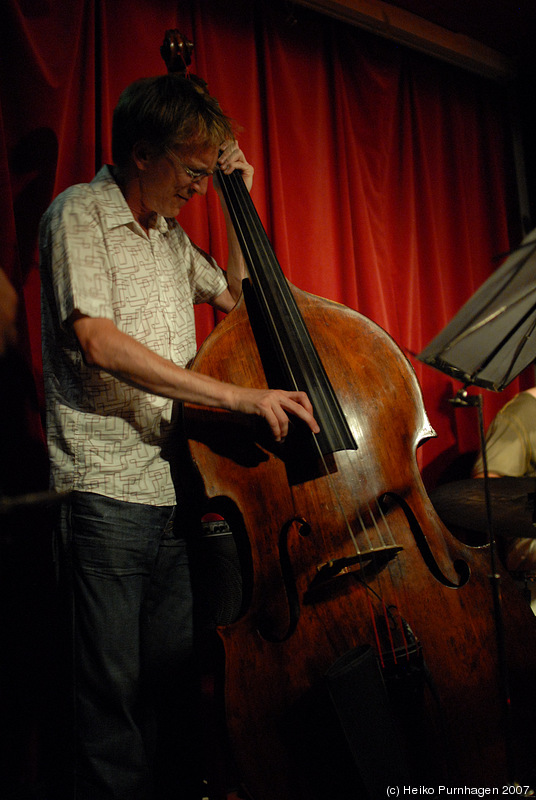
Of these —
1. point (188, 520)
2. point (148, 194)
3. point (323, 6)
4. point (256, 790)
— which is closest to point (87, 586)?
point (188, 520)

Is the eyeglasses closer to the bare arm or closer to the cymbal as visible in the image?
the bare arm

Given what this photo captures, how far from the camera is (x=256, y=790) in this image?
0.88 m

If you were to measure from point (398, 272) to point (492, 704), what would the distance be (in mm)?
1826

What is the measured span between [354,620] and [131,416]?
2.03ft

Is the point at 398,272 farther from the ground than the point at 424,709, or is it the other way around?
the point at 398,272

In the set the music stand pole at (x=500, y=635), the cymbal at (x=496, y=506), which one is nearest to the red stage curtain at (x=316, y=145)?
the cymbal at (x=496, y=506)

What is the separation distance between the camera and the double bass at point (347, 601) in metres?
0.90

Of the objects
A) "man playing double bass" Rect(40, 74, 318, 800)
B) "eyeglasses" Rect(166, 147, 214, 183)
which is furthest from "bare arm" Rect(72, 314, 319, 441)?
"eyeglasses" Rect(166, 147, 214, 183)

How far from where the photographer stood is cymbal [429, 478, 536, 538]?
125cm

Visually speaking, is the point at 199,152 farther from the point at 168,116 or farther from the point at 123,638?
the point at 123,638

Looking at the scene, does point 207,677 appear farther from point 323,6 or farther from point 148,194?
point 323,6

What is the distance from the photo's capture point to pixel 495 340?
1.15m

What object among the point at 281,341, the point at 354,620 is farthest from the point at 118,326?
the point at 354,620

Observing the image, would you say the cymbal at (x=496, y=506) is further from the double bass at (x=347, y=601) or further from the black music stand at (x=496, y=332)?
the black music stand at (x=496, y=332)
